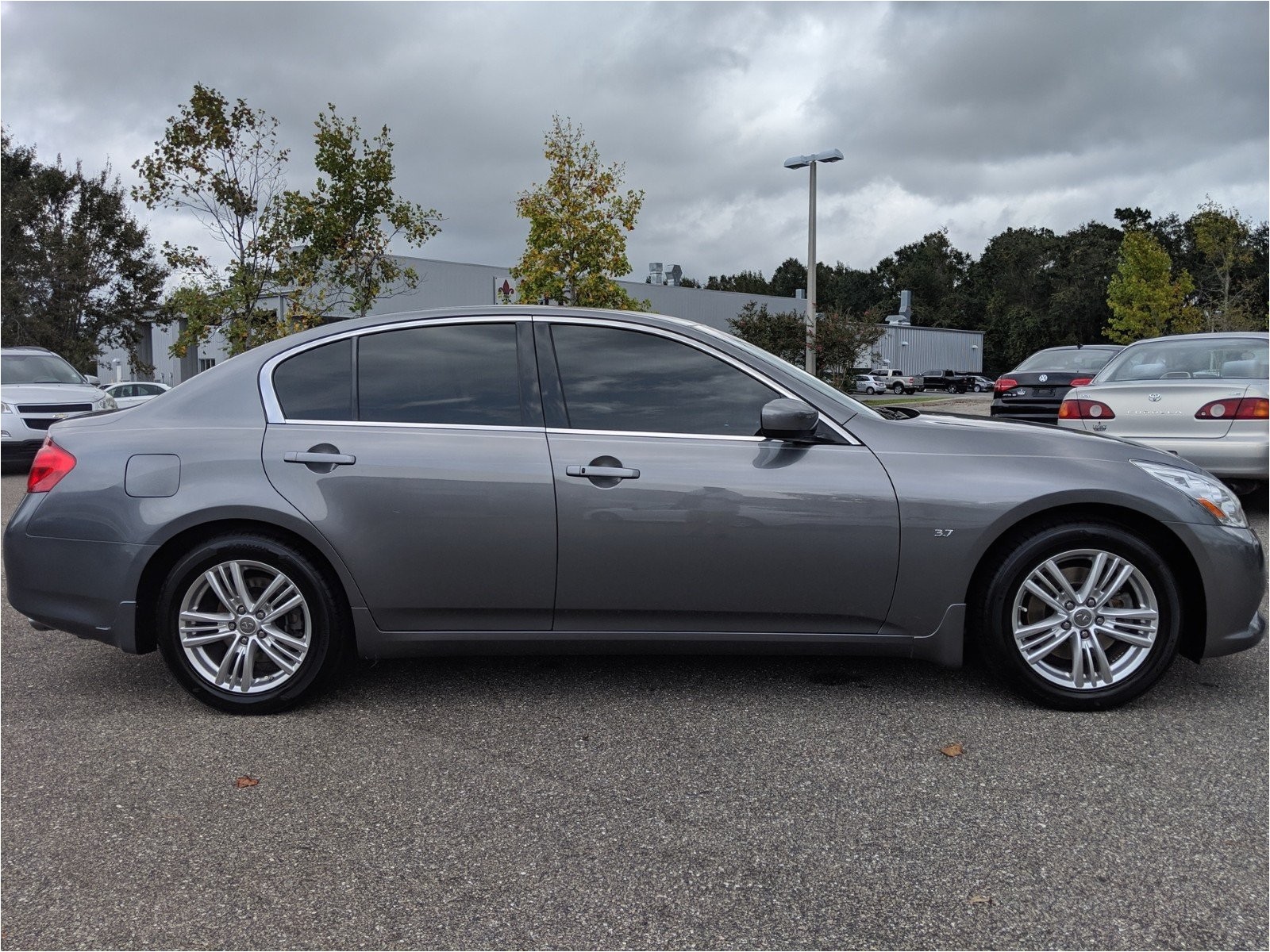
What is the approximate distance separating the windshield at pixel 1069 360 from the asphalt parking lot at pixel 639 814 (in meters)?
10.2

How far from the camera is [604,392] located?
13.1 ft

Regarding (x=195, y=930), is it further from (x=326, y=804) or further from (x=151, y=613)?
(x=151, y=613)

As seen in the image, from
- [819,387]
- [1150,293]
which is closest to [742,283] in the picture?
[1150,293]

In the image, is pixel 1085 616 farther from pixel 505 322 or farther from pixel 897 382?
pixel 897 382

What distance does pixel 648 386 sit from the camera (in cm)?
400

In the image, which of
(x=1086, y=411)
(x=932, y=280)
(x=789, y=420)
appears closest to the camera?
(x=789, y=420)

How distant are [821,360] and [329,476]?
23570 mm

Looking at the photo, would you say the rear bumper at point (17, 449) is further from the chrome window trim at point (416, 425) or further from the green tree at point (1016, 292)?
the green tree at point (1016, 292)

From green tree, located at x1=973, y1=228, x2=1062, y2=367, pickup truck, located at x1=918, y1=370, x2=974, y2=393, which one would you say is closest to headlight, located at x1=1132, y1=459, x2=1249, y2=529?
pickup truck, located at x1=918, y1=370, x2=974, y2=393

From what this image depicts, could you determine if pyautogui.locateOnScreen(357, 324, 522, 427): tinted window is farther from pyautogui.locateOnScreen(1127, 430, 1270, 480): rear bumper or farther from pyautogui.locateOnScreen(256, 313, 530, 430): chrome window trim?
pyautogui.locateOnScreen(1127, 430, 1270, 480): rear bumper

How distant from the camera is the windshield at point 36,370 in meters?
14.0

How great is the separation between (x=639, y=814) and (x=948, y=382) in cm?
6606

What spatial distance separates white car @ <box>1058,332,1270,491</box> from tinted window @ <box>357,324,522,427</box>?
5.60m

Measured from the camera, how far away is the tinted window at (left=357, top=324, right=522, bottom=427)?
157 inches
